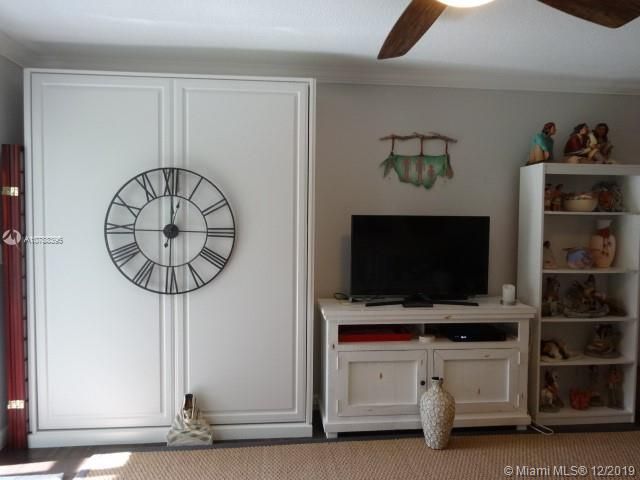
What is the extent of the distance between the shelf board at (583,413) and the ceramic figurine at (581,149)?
65.6 inches

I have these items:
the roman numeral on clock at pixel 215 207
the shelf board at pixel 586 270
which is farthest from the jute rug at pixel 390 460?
the roman numeral on clock at pixel 215 207

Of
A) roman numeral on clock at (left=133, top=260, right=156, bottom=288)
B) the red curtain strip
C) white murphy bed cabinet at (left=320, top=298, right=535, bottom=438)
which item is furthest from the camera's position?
white murphy bed cabinet at (left=320, top=298, right=535, bottom=438)

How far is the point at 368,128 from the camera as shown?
131 inches

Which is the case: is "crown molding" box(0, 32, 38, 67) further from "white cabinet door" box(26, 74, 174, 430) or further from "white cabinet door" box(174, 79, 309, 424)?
"white cabinet door" box(174, 79, 309, 424)

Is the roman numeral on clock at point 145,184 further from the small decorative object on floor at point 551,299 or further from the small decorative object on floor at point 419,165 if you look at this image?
the small decorative object on floor at point 551,299

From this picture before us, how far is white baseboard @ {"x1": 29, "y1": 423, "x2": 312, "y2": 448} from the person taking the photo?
2766 millimetres

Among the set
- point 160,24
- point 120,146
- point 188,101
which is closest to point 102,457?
point 120,146

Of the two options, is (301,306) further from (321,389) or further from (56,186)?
(56,186)

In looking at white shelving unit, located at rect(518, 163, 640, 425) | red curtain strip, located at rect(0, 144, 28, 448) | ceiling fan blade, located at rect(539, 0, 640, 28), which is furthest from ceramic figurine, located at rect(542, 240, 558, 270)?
red curtain strip, located at rect(0, 144, 28, 448)

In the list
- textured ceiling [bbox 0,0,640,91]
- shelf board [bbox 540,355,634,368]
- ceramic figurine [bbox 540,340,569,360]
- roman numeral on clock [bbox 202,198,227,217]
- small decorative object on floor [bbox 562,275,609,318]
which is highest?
textured ceiling [bbox 0,0,640,91]

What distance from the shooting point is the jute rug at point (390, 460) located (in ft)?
8.29

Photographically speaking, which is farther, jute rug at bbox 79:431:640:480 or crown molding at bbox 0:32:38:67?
crown molding at bbox 0:32:38:67

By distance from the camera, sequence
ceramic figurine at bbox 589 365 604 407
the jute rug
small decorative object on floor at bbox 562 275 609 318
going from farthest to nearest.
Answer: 1. ceramic figurine at bbox 589 365 604 407
2. small decorative object on floor at bbox 562 275 609 318
3. the jute rug

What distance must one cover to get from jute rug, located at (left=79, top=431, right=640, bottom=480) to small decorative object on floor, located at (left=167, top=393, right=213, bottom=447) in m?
0.06
